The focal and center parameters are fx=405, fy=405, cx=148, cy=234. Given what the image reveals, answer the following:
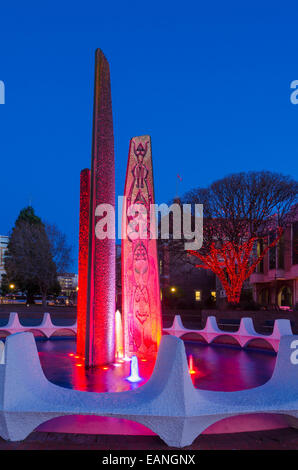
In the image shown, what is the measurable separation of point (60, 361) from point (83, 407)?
581 centimetres

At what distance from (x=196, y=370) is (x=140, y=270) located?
3209 mm

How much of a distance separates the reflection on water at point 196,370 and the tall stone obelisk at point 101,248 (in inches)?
24.2

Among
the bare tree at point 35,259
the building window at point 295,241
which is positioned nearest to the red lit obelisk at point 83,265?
the bare tree at point 35,259

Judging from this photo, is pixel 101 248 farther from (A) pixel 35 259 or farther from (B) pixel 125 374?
(A) pixel 35 259

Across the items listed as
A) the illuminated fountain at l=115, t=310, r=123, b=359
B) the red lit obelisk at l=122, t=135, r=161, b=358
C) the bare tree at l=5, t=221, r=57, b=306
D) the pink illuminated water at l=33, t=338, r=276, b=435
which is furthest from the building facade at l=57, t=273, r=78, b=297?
the pink illuminated water at l=33, t=338, r=276, b=435

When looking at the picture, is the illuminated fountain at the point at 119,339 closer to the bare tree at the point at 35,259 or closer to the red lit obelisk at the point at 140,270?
the red lit obelisk at the point at 140,270

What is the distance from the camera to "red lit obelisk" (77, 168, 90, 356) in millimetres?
10992

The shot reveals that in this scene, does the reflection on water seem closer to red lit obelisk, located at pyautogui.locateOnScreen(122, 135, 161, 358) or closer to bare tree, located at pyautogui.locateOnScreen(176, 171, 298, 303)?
red lit obelisk, located at pyautogui.locateOnScreen(122, 135, 161, 358)

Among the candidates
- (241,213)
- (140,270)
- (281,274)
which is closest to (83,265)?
(140,270)

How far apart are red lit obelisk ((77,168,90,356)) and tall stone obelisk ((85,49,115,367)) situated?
1.40 metres

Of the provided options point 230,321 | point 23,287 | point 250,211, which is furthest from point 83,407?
point 23,287

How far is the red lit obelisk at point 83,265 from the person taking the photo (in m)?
11.0
